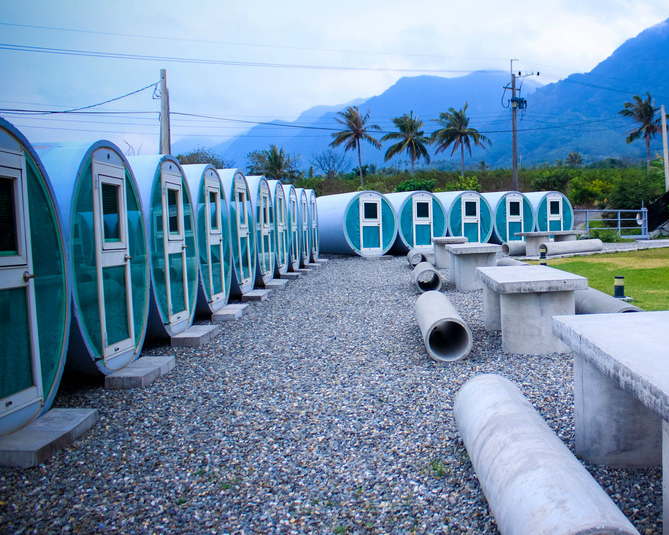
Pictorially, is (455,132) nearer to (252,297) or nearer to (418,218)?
(418,218)

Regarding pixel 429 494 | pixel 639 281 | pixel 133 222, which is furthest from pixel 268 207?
pixel 429 494

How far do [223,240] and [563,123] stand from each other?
645 feet

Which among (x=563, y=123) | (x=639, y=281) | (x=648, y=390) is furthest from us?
(x=563, y=123)

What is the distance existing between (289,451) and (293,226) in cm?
1112

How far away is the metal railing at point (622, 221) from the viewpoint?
2188 centimetres

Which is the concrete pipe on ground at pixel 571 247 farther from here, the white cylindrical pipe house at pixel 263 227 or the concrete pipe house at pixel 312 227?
the white cylindrical pipe house at pixel 263 227

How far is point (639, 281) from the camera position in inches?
384

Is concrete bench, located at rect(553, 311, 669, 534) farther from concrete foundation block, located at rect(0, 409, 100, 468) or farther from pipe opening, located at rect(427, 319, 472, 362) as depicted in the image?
concrete foundation block, located at rect(0, 409, 100, 468)

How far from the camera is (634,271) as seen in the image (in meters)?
11.2

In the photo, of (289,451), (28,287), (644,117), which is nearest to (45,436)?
(28,287)

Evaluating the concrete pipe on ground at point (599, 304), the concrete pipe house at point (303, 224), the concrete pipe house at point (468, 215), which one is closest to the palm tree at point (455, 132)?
the concrete pipe house at point (468, 215)

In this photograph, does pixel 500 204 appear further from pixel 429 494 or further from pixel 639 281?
pixel 429 494

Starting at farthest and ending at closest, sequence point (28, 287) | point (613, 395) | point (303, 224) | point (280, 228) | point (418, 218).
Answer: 1. point (418, 218)
2. point (303, 224)
3. point (280, 228)
4. point (28, 287)
5. point (613, 395)

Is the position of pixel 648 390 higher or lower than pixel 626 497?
higher
